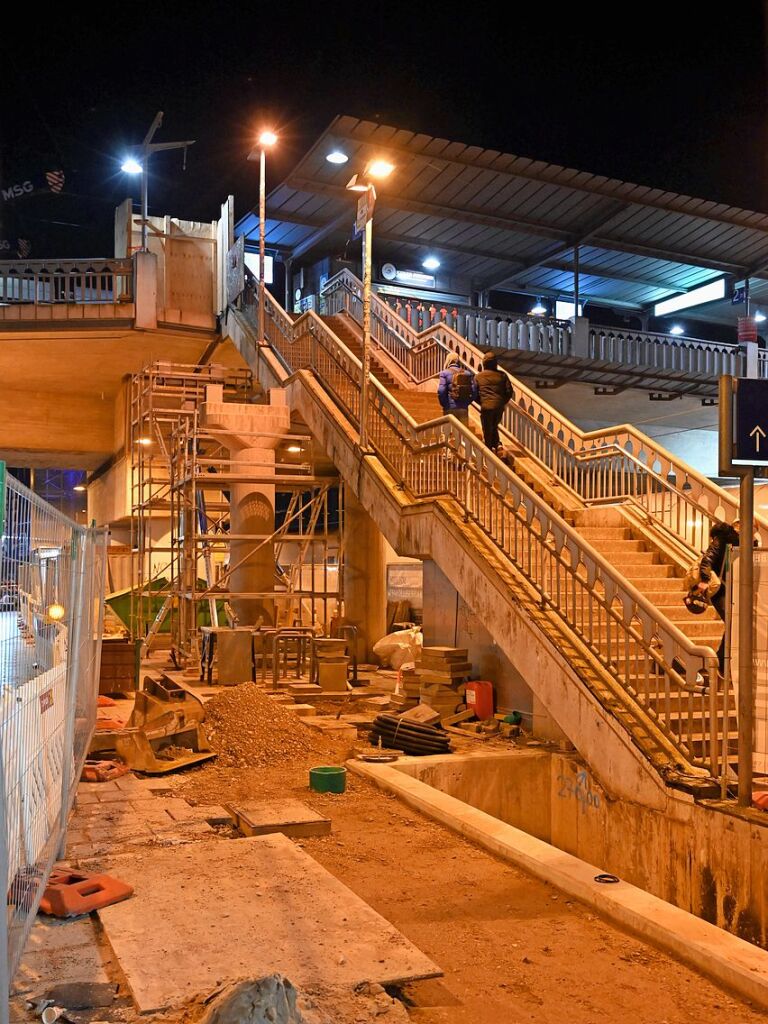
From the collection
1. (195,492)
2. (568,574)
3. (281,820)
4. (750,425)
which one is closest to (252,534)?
(195,492)

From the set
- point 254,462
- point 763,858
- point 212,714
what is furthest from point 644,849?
point 254,462

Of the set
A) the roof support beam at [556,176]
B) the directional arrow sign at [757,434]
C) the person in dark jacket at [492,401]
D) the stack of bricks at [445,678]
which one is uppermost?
the roof support beam at [556,176]

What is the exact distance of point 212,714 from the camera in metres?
10.8

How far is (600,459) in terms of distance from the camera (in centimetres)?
1377

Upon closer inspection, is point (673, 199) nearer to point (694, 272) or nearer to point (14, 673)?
point (694, 272)

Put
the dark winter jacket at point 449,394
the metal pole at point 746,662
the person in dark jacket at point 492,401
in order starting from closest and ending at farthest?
1. the metal pole at point 746,662
2. the person in dark jacket at point 492,401
3. the dark winter jacket at point 449,394

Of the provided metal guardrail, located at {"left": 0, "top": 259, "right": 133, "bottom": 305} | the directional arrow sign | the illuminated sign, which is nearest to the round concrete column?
metal guardrail, located at {"left": 0, "top": 259, "right": 133, "bottom": 305}

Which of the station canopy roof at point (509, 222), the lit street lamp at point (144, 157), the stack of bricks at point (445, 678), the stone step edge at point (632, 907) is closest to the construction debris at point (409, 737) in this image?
the stack of bricks at point (445, 678)

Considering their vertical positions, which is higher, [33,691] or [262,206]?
[262,206]

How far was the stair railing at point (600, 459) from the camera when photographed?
38.3 feet

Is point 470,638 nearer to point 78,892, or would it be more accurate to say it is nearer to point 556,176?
point 78,892

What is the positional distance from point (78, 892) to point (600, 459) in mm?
10318

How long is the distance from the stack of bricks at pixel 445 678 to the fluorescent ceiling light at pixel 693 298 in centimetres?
2096

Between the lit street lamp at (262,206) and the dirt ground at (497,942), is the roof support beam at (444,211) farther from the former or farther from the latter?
the dirt ground at (497,942)
